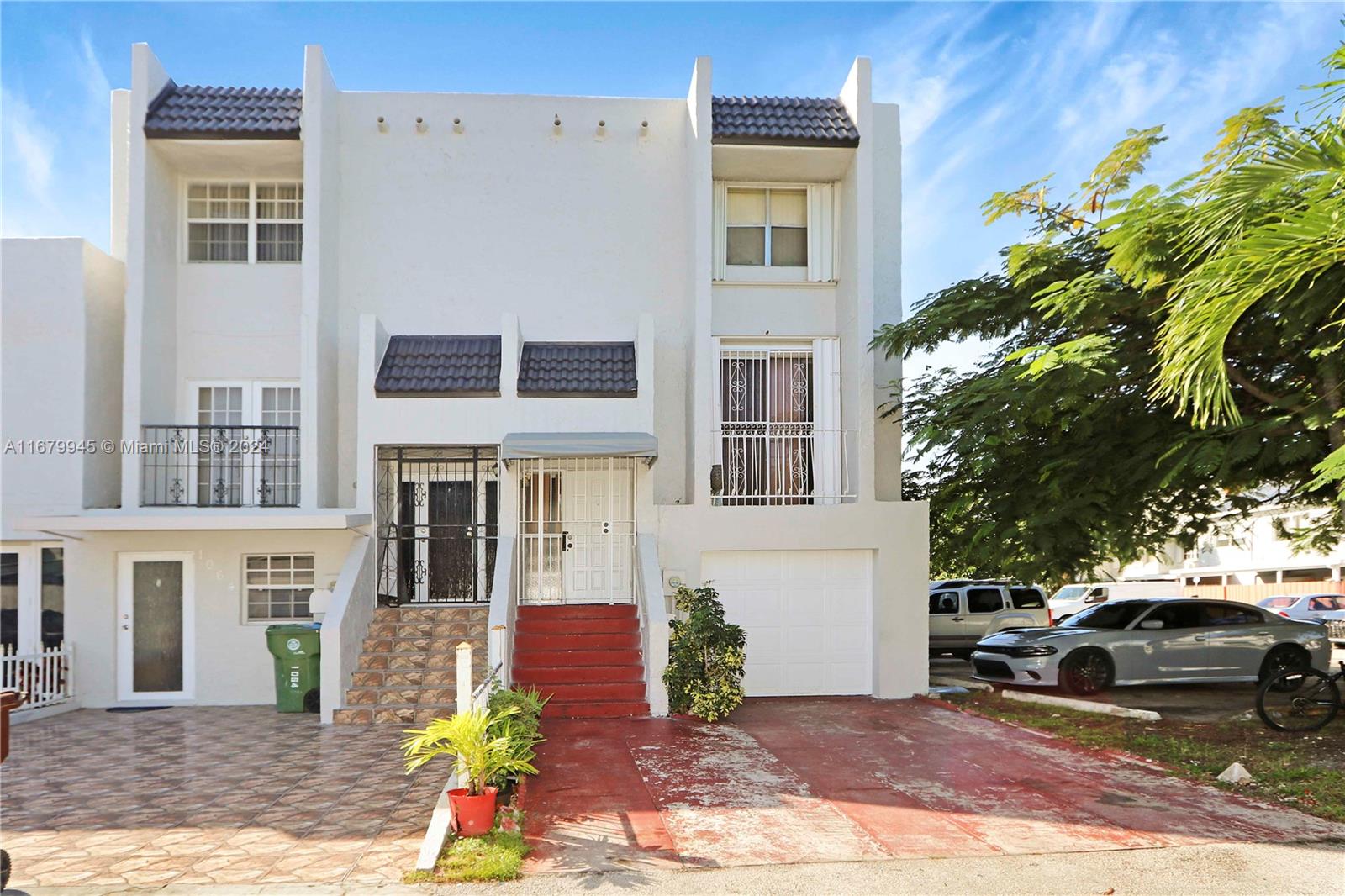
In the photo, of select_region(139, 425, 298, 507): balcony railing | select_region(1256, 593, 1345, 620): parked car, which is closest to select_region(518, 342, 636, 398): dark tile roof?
select_region(139, 425, 298, 507): balcony railing


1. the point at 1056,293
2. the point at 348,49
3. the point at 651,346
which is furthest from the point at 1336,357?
the point at 348,49

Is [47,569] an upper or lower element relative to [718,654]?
upper

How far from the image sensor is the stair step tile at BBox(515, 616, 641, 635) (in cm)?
1423

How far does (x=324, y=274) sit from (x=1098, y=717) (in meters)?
12.3

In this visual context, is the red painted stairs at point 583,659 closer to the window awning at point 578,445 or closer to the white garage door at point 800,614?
the white garage door at point 800,614

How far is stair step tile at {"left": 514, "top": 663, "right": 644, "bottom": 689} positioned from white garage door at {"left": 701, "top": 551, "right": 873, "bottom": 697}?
197cm

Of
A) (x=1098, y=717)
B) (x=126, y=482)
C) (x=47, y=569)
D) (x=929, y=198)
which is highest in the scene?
(x=929, y=198)

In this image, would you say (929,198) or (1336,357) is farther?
(929,198)

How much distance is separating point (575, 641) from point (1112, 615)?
324 inches

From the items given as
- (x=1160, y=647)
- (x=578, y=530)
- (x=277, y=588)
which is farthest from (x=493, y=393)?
(x=1160, y=647)

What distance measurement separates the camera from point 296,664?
44.5 feet

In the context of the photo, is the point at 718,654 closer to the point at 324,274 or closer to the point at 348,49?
the point at 324,274

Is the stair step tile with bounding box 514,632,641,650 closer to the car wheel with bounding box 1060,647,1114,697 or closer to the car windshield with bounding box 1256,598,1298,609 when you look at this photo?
the car wheel with bounding box 1060,647,1114,697

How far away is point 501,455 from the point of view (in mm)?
14008
